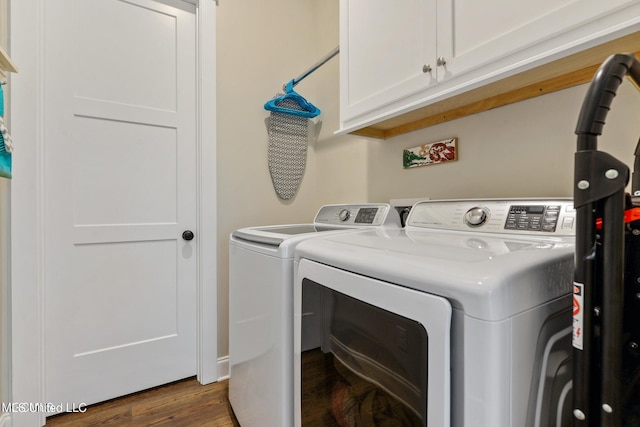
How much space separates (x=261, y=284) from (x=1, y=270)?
127 cm

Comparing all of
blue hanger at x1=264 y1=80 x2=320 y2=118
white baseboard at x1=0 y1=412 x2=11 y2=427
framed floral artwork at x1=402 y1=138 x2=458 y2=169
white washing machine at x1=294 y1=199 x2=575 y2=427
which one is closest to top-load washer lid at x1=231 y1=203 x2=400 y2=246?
framed floral artwork at x1=402 y1=138 x2=458 y2=169

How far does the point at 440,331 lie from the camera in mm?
490

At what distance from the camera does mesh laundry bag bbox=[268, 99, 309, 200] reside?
2.11 m

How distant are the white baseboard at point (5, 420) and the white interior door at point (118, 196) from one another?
174 millimetres

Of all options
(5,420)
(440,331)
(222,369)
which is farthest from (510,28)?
(5,420)

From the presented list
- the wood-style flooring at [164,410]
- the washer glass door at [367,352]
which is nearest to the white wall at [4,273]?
the wood-style flooring at [164,410]

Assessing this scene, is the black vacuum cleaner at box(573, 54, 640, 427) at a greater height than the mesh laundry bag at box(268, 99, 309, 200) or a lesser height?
lesser

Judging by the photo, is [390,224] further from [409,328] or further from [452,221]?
[409,328]

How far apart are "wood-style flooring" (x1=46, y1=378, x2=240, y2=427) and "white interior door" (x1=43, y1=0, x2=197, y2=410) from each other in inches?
2.6

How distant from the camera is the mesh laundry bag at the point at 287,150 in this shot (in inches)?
82.9

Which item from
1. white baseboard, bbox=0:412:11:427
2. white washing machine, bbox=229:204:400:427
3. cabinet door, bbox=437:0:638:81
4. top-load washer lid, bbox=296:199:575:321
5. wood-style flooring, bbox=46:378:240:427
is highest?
cabinet door, bbox=437:0:638:81

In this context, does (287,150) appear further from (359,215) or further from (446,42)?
(446,42)

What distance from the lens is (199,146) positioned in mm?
1868

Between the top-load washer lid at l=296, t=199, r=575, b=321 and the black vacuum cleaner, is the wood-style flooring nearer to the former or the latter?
the top-load washer lid at l=296, t=199, r=575, b=321
